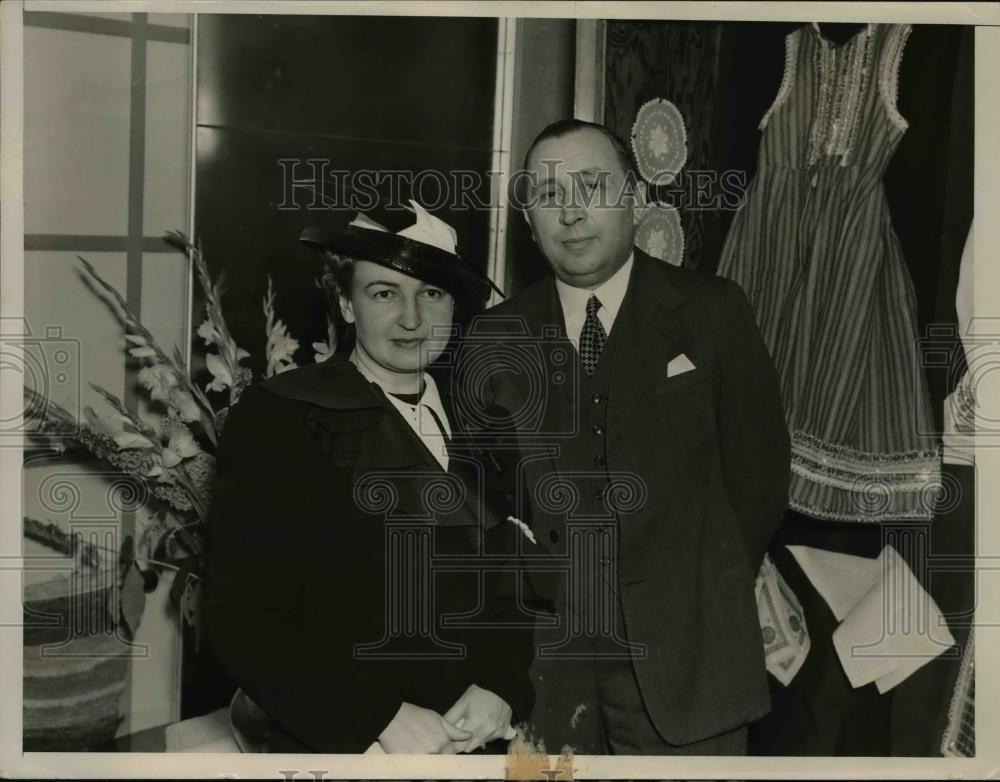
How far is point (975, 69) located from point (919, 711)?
971 mm

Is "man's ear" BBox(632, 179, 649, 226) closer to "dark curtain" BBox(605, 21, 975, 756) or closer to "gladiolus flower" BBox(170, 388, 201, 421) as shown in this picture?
"dark curtain" BBox(605, 21, 975, 756)

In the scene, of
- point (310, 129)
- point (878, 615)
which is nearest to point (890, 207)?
point (878, 615)

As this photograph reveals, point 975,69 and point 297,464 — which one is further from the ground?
point 975,69

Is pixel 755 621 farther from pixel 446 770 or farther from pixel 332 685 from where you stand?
pixel 332 685

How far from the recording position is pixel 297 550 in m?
1.54

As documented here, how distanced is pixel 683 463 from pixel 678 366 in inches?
5.5

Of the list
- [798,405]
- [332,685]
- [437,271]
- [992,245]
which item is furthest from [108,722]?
[992,245]

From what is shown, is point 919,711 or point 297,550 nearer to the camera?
point 297,550

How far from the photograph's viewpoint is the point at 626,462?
1593mm

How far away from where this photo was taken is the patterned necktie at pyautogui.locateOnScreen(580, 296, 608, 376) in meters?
1.61

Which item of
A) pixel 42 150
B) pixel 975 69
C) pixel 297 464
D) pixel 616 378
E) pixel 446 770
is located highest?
pixel 975 69

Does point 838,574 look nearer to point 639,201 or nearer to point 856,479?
point 856,479

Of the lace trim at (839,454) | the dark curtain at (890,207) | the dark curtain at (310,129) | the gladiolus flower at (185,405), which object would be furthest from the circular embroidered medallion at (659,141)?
the gladiolus flower at (185,405)

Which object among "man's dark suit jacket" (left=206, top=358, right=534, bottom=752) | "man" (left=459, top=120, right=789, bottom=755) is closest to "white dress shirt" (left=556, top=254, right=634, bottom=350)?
"man" (left=459, top=120, right=789, bottom=755)
